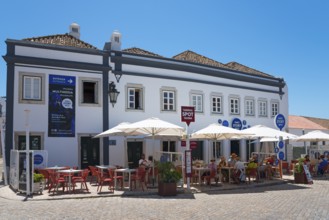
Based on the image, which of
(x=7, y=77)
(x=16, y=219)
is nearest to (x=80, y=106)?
(x=7, y=77)

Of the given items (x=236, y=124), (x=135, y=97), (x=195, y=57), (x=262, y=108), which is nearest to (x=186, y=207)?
(x=135, y=97)

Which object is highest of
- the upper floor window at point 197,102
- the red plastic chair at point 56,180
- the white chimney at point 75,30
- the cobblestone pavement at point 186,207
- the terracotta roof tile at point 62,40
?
the white chimney at point 75,30

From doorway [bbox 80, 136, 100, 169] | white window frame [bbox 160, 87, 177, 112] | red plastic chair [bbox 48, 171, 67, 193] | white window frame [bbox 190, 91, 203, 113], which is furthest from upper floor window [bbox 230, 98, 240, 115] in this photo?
red plastic chair [bbox 48, 171, 67, 193]

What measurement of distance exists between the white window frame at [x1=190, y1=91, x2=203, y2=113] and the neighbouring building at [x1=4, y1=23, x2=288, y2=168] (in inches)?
2.3

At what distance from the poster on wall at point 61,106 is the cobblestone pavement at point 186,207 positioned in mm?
5900

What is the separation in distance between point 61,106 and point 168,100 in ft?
20.4

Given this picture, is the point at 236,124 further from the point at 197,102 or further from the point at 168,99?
the point at 168,99

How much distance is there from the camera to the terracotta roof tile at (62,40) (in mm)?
18778

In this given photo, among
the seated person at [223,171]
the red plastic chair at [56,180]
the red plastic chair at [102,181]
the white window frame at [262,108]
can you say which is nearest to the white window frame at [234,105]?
the white window frame at [262,108]

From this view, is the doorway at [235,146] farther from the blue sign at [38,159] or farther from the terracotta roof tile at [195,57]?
the blue sign at [38,159]

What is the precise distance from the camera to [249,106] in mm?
25734

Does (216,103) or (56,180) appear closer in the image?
(56,180)

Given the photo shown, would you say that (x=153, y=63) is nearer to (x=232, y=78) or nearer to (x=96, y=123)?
(x=96, y=123)

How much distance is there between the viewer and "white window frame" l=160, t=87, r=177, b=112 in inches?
837
